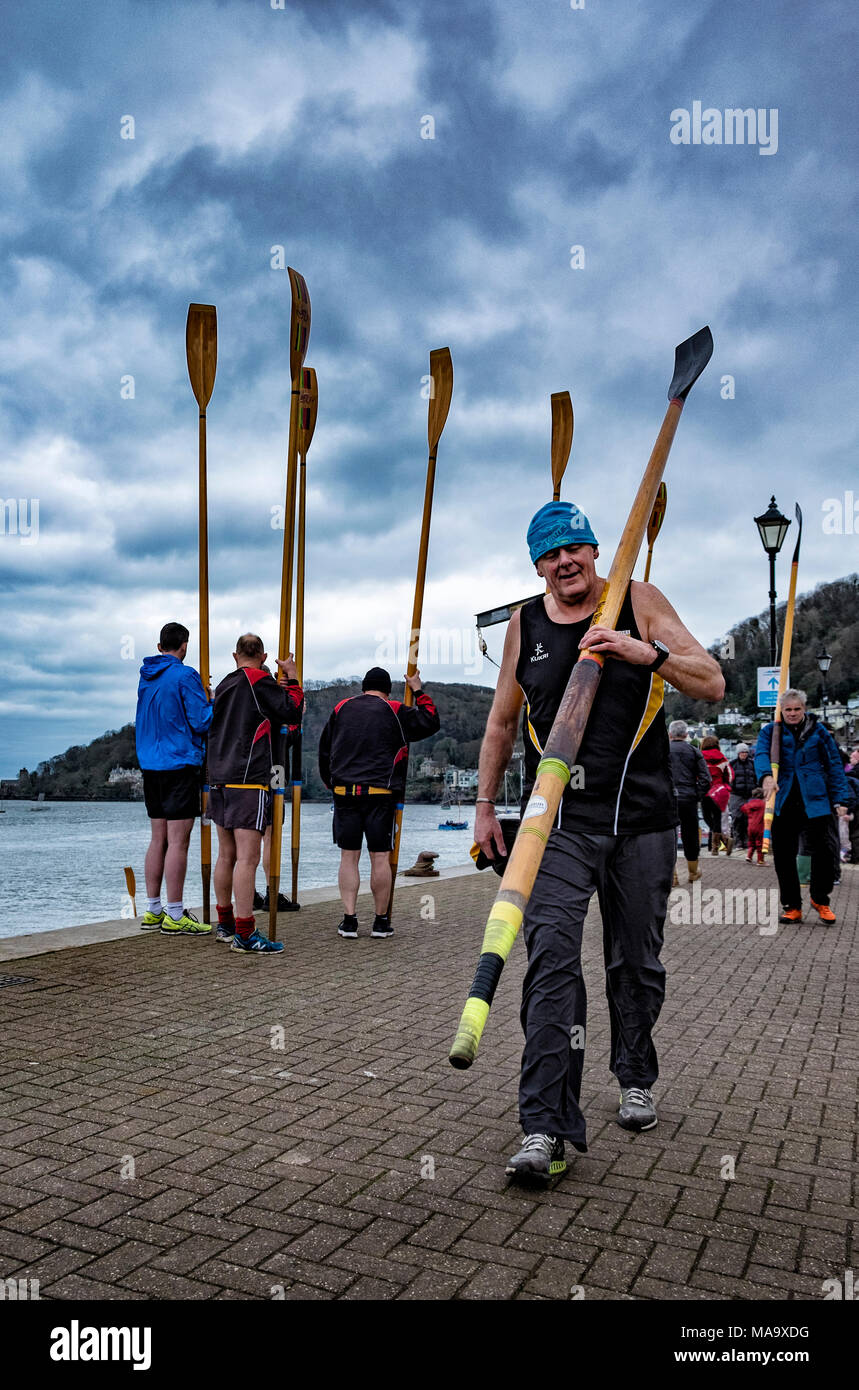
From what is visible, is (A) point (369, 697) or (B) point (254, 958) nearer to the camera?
(B) point (254, 958)

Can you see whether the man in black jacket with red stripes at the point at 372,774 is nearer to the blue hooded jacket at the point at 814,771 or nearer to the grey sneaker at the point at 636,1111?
the blue hooded jacket at the point at 814,771

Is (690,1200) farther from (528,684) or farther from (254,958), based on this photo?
(254,958)

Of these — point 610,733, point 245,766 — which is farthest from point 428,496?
point 610,733

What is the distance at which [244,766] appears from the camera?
7.53 m

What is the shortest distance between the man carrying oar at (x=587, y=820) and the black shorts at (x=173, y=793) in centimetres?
455

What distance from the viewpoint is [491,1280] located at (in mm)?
2729

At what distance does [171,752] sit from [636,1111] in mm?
4995

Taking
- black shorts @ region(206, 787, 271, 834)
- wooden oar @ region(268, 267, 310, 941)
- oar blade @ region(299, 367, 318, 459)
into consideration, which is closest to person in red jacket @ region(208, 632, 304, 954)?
black shorts @ region(206, 787, 271, 834)

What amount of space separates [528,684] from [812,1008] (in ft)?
11.9

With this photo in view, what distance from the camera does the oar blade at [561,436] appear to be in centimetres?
776

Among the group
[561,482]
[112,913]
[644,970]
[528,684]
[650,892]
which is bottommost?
[112,913]

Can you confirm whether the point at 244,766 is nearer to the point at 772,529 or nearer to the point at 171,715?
the point at 171,715

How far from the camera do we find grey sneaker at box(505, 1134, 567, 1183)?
11.0ft
